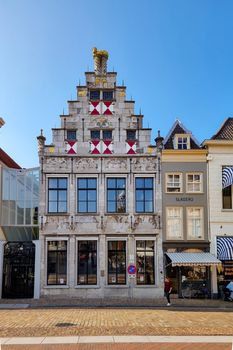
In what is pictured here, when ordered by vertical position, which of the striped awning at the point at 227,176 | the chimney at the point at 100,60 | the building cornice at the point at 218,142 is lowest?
the striped awning at the point at 227,176

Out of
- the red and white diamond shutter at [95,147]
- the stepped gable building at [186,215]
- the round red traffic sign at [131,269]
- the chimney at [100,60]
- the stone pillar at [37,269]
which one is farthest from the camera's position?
the chimney at [100,60]

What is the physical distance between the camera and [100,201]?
2788 cm

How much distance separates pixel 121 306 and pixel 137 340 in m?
10.1

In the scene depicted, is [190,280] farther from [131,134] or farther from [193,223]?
[131,134]

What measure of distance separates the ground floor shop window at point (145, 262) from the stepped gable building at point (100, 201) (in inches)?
2.5

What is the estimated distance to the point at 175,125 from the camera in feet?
101

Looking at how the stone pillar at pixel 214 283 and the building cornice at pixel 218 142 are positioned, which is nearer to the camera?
the stone pillar at pixel 214 283

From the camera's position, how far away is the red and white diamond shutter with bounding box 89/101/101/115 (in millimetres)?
29000

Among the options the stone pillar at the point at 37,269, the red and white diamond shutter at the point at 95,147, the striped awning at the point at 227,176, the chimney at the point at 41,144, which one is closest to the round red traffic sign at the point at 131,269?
the stone pillar at the point at 37,269

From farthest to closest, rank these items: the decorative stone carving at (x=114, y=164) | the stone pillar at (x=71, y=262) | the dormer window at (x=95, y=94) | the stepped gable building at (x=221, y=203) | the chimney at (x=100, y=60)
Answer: the chimney at (x=100, y=60)
the dormer window at (x=95, y=94)
the decorative stone carving at (x=114, y=164)
the stepped gable building at (x=221, y=203)
the stone pillar at (x=71, y=262)

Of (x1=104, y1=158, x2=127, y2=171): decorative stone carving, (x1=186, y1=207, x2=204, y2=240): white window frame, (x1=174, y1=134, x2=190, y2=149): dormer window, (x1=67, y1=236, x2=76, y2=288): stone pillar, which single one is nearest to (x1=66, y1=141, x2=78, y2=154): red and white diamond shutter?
(x1=104, y1=158, x2=127, y2=171): decorative stone carving

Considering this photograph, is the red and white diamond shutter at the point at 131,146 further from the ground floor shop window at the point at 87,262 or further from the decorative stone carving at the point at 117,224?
the ground floor shop window at the point at 87,262

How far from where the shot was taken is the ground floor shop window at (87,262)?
89.1ft

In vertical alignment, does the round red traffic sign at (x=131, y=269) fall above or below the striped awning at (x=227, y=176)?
below
